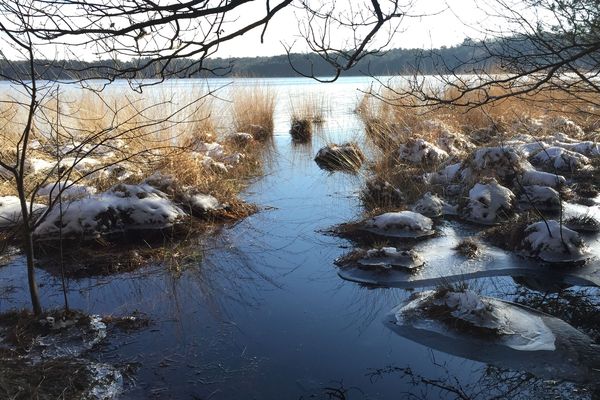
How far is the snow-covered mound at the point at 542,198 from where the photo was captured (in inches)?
236

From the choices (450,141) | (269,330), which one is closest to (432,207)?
(269,330)

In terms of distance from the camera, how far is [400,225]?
535cm

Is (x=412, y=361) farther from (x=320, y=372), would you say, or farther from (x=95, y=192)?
(x=95, y=192)

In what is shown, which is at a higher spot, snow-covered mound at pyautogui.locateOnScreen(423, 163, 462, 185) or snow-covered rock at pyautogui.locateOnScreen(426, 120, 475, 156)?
snow-covered rock at pyautogui.locateOnScreen(426, 120, 475, 156)

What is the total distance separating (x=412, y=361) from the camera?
294 cm

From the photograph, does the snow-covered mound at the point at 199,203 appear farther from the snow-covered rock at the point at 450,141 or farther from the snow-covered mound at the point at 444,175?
the snow-covered rock at the point at 450,141

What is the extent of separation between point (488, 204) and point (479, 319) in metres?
2.83

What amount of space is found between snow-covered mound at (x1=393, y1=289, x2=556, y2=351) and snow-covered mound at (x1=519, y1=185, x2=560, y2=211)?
2.93m

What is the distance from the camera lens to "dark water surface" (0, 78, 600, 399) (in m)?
2.67

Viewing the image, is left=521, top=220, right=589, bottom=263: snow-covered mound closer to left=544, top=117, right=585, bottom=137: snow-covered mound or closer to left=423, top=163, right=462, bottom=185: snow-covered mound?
left=423, top=163, right=462, bottom=185: snow-covered mound

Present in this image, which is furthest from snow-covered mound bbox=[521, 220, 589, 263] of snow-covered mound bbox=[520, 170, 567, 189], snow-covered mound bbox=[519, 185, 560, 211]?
snow-covered mound bbox=[520, 170, 567, 189]

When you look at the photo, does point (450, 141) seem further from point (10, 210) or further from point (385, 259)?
point (10, 210)

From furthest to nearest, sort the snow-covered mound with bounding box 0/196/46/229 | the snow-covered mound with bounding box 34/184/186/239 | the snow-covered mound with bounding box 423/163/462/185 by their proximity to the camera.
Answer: the snow-covered mound with bounding box 423/163/462/185
the snow-covered mound with bounding box 0/196/46/229
the snow-covered mound with bounding box 34/184/186/239

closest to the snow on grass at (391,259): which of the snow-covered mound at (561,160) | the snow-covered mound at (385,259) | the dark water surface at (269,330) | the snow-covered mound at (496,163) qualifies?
the snow-covered mound at (385,259)
